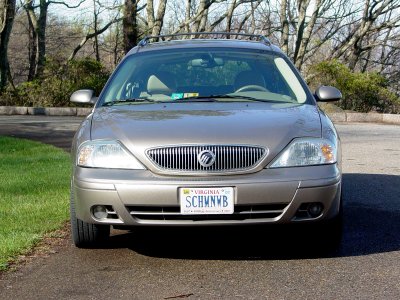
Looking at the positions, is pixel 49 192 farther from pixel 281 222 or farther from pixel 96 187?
pixel 281 222

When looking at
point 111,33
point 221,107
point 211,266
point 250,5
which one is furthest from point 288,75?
point 111,33

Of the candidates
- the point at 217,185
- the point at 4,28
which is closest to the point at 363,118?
the point at 4,28

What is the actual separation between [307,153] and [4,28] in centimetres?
2323

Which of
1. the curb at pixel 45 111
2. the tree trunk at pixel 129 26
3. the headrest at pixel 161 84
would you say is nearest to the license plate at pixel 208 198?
the headrest at pixel 161 84

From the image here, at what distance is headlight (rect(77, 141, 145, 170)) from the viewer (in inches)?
191

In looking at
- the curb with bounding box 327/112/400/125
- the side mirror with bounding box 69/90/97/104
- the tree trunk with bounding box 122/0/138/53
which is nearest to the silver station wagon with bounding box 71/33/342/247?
the side mirror with bounding box 69/90/97/104

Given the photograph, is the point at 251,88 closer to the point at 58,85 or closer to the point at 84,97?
the point at 84,97

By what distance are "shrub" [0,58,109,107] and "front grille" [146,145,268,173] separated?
20.6 metres

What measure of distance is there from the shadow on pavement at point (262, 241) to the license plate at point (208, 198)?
0.42 metres

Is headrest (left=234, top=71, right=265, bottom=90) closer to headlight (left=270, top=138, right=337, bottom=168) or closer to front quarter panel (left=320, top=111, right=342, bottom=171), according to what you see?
front quarter panel (left=320, top=111, right=342, bottom=171)

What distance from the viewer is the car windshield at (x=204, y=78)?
598 cm

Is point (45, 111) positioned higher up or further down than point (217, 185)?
further down

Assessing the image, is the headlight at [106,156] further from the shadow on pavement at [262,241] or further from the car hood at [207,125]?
the shadow on pavement at [262,241]

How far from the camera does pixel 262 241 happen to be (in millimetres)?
5625
